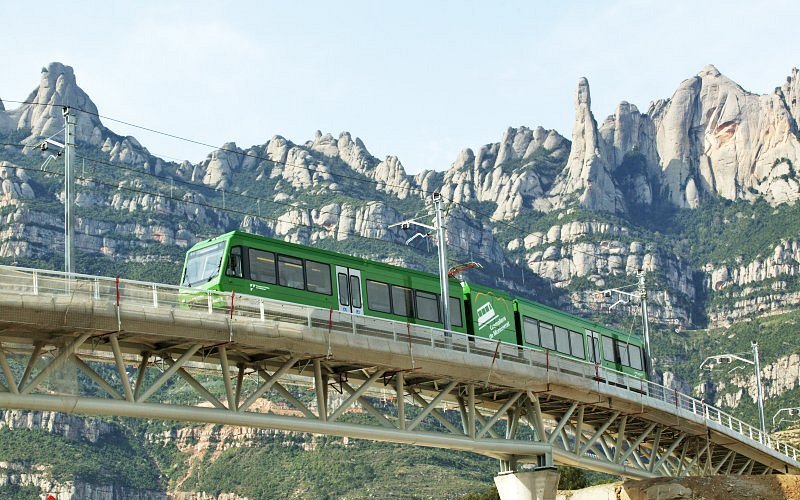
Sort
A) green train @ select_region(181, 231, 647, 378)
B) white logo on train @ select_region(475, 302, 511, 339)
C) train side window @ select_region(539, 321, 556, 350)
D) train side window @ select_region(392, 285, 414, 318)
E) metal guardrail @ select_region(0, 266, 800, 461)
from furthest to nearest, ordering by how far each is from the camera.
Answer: train side window @ select_region(539, 321, 556, 350)
white logo on train @ select_region(475, 302, 511, 339)
train side window @ select_region(392, 285, 414, 318)
green train @ select_region(181, 231, 647, 378)
metal guardrail @ select_region(0, 266, 800, 461)

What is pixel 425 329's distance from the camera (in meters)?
37.2

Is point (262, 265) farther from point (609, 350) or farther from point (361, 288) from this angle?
point (609, 350)

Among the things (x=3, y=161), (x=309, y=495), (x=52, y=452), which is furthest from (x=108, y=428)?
(x=3, y=161)

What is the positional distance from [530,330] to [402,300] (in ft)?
28.7

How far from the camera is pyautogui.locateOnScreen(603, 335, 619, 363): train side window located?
54.3 meters

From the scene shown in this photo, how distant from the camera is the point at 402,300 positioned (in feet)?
135

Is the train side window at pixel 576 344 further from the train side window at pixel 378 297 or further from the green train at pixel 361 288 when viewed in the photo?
the train side window at pixel 378 297

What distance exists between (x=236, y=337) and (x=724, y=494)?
2081 cm

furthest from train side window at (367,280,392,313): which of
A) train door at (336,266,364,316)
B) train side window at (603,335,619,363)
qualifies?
train side window at (603,335,619,363)

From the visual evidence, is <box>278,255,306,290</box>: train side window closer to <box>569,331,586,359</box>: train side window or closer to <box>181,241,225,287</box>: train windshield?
<box>181,241,225,287</box>: train windshield

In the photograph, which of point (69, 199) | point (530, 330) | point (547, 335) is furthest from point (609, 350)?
point (69, 199)

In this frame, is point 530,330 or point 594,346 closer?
point 530,330

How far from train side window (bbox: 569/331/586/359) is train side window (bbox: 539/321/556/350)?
1743 millimetres

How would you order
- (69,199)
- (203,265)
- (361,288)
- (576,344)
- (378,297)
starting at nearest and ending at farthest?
(69,199)
(203,265)
(361,288)
(378,297)
(576,344)
